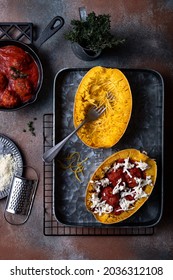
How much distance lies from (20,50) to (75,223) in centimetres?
79

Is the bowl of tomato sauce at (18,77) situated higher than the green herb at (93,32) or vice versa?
the green herb at (93,32)

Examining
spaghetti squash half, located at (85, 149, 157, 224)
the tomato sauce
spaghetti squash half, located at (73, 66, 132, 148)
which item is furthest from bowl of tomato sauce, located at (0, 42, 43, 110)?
spaghetti squash half, located at (85, 149, 157, 224)

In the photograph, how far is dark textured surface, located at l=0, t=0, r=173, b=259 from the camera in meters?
2.07

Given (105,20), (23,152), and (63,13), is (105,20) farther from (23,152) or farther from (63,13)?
(23,152)

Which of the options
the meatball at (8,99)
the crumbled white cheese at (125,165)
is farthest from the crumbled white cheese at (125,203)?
the meatball at (8,99)

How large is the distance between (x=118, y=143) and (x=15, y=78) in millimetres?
526

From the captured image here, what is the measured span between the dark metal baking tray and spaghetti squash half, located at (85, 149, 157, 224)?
146 millimetres

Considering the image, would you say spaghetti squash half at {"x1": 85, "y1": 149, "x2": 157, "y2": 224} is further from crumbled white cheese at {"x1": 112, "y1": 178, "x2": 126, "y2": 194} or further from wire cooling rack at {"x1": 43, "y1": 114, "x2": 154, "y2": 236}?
wire cooling rack at {"x1": 43, "y1": 114, "x2": 154, "y2": 236}

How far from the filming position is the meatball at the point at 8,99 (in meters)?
1.94

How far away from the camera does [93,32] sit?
187 cm

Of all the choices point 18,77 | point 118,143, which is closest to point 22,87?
point 18,77

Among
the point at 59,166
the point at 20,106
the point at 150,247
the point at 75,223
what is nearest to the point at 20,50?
the point at 20,106

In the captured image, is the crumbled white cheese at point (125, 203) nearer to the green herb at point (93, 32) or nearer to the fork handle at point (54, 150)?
the fork handle at point (54, 150)

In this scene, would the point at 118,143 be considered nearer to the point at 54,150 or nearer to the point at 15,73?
the point at 54,150
